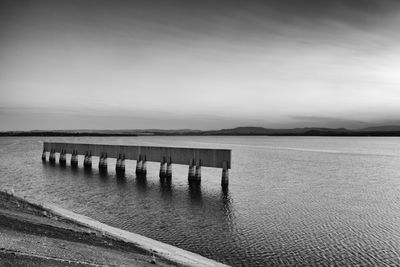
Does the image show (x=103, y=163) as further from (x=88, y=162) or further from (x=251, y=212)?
(x=251, y=212)

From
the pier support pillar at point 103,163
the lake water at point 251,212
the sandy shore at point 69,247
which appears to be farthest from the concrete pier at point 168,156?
the sandy shore at point 69,247

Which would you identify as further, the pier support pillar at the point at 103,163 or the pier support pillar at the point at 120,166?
the pier support pillar at the point at 103,163

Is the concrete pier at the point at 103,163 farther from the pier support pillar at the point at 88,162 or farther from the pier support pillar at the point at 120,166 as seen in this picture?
the pier support pillar at the point at 88,162

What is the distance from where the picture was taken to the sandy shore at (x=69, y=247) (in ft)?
32.6

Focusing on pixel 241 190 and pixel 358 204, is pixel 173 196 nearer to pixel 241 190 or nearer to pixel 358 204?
pixel 241 190

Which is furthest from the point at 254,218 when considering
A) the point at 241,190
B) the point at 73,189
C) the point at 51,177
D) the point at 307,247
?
the point at 51,177

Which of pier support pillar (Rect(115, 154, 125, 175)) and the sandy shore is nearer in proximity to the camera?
the sandy shore

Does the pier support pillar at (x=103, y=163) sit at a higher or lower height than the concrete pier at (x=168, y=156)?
lower

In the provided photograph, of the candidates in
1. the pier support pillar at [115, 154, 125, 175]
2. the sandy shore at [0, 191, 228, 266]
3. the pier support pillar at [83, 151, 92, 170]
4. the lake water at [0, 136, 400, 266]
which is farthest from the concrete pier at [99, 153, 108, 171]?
the sandy shore at [0, 191, 228, 266]

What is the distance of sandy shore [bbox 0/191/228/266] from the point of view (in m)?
9.93

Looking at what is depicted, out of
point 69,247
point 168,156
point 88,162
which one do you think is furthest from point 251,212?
point 88,162

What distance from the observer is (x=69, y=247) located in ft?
38.0

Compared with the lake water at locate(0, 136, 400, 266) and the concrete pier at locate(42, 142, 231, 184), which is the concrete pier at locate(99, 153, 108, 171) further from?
the lake water at locate(0, 136, 400, 266)

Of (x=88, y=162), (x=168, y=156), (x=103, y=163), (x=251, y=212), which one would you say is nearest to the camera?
(x=251, y=212)
